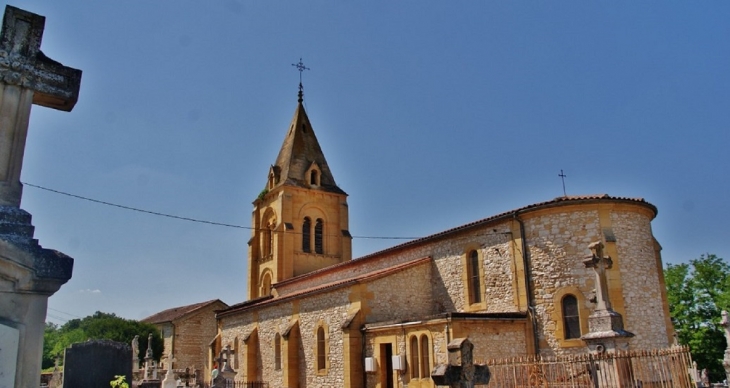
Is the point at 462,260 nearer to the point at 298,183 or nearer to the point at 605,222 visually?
the point at 605,222

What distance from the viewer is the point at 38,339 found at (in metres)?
3.78

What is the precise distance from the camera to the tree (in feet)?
112

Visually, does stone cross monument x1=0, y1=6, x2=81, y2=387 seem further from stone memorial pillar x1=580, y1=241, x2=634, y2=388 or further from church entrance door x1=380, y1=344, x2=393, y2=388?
church entrance door x1=380, y1=344, x2=393, y2=388

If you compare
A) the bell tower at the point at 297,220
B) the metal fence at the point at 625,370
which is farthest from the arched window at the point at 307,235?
the metal fence at the point at 625,370

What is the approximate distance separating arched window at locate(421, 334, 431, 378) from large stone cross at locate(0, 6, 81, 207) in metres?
16.6

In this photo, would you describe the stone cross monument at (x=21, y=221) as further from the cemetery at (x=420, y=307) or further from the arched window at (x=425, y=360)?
the arched window at (x=425, y=360)

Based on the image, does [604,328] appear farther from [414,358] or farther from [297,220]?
[297,220]

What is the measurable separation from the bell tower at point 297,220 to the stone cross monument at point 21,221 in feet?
105

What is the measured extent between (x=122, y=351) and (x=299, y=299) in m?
19.5

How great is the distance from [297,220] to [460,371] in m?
28.6

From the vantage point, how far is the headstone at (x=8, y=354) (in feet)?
11.6

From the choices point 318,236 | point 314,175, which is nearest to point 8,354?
point 318,236

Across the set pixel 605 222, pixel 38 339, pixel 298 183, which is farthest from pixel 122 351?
pixel 298 183

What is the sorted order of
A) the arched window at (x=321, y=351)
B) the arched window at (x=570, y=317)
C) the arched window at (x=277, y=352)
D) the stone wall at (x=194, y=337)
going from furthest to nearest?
the stone wall at (x=194, y=337), the arched window at (x=277, y=352), the arched window at (x=321, y=351), the arched window at (x=570, y=317)
